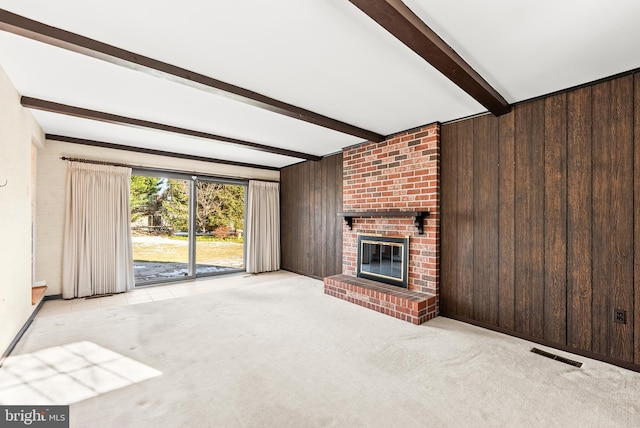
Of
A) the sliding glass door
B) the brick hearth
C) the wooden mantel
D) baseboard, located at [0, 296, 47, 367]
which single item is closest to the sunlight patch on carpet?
baseboard, located at [0, 296, 47, 367]

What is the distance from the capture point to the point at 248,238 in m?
5.72

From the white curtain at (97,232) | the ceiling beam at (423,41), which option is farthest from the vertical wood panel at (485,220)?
the white curtain at (97,232)

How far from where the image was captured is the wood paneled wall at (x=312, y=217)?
4.87 m

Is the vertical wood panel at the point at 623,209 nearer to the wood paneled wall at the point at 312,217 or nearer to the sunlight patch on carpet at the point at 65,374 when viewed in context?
the wood paneled wall at the point at 312,217

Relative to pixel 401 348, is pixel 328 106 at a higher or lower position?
higher

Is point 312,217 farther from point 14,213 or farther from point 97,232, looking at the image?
point 14,213

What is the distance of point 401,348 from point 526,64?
2.45 m

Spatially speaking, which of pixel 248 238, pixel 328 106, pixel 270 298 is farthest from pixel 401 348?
pixel 248 238

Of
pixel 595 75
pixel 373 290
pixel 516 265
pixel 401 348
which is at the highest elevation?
pixel 595 75

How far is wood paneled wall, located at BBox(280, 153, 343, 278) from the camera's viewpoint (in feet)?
16.0

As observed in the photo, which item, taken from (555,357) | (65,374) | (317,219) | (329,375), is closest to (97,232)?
(65,374)

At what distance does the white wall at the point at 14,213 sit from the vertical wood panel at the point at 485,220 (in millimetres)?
4232

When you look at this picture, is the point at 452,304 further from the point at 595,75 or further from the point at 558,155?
the point at 595,75

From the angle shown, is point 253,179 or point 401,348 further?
point 253,179
